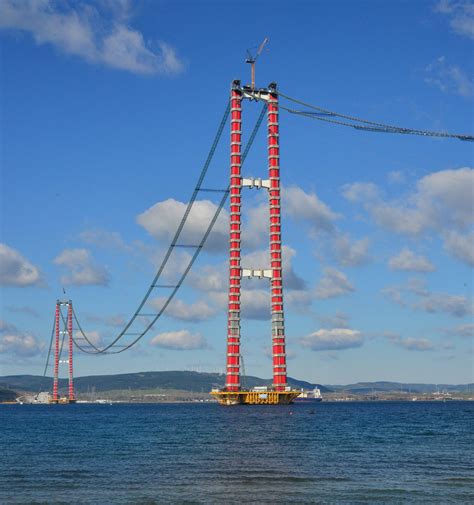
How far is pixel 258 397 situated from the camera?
170m

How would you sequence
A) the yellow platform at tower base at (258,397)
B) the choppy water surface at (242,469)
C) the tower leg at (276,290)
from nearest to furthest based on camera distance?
the choppy water surface at (242,469) → the tower leg at (276,290) → the yellow platform at tower base at (258,397)

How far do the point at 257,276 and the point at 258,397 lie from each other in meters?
25.6

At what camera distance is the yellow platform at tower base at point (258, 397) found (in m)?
168

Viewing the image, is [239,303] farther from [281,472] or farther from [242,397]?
[281,472]

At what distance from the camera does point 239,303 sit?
165375 millimetres

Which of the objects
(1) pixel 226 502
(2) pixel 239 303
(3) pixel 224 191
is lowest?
(1) pixel 226 502

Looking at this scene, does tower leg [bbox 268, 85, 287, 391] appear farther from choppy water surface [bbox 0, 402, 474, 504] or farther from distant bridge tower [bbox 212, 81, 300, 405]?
choppy water surface [bbox 0, 402, 474, 504]

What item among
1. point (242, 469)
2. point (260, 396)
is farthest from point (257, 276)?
point (242, 469)

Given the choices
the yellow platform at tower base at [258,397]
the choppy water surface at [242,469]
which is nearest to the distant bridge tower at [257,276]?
the yellow platform at tower base at [258,397]

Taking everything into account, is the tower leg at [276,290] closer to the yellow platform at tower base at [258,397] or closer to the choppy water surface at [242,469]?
the yellow platform at tower base at [258,397]

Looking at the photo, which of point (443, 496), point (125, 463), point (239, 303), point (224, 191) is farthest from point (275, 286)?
point (443, 496)

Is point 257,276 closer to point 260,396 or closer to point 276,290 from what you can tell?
point 276,290

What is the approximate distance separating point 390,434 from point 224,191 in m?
84.5

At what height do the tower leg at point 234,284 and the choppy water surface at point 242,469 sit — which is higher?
the tower leg at point 234,284
